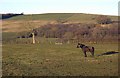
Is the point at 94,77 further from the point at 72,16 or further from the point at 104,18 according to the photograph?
the point at 72,16

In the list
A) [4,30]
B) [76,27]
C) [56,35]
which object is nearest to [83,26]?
[76,27]

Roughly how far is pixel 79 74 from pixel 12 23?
82632 mm

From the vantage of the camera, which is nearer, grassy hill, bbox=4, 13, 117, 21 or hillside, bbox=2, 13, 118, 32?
hillside, bbox=2, 13, 118, 32

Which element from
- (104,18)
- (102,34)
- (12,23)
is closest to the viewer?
(102,34)

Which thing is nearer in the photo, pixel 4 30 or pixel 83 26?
pixel 83 26

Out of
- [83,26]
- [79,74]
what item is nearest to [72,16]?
[83,26]

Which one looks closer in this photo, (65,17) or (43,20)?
(43,20)

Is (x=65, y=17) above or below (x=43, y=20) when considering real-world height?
above

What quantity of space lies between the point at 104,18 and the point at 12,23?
107 ft

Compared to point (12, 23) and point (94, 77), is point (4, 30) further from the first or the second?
point (94, 77)

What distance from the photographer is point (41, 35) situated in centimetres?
7488

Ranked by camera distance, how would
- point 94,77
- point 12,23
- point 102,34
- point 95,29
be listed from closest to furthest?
point 94,77
point 102,34
point 95,29
point 12,23

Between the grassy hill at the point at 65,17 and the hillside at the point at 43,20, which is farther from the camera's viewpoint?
the grassy hill at the point at 65,17

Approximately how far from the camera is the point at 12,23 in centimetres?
10025
